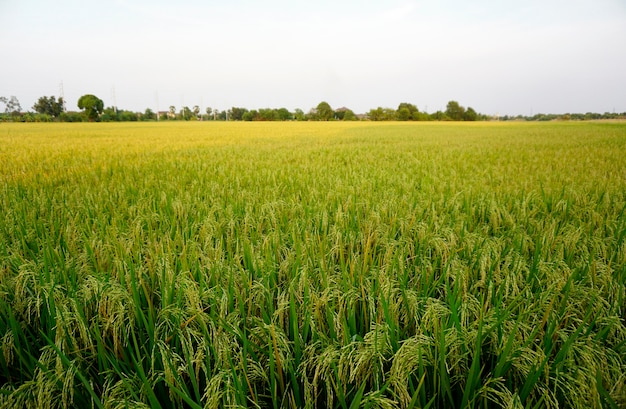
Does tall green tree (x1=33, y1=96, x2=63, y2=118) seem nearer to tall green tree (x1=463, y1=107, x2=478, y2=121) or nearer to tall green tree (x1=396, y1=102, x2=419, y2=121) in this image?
tall green tree (x1=396, y1=102, x2=419, y2=121)

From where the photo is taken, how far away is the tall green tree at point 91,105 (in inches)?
2987

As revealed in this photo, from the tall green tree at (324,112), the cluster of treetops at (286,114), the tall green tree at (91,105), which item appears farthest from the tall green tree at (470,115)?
the tall green tree at (91,105)

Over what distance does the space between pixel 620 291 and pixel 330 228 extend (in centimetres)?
189

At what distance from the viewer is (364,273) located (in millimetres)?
2029

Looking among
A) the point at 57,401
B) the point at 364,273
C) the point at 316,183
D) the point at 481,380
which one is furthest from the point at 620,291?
the point at 316,183

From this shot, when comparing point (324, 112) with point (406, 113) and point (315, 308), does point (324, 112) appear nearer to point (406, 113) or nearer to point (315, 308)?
point (406, 113)

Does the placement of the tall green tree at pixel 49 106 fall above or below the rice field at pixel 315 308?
above

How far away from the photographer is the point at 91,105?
79875 mm

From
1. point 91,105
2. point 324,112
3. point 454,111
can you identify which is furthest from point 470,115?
point 91,105

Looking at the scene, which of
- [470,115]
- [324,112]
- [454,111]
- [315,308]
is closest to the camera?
[315,308]

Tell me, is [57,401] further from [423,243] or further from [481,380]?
[423,243]

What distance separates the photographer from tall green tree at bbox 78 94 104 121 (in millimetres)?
75875

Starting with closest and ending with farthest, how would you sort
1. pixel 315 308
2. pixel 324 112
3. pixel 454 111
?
pixel 315 308 → pixel 454 111 → pixel 324 112

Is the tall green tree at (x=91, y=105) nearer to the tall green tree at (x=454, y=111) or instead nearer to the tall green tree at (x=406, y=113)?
the tall green tree at (x=406, y=113)
